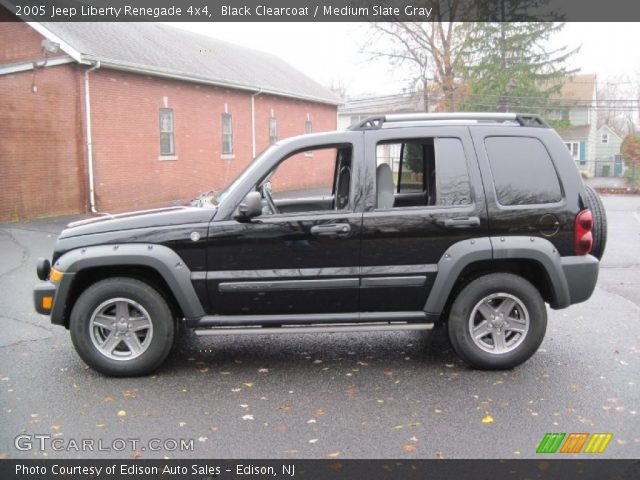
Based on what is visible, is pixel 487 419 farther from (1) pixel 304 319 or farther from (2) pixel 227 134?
(2) pixel 227 134

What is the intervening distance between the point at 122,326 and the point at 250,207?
145cm

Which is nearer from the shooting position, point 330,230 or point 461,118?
point 330,230

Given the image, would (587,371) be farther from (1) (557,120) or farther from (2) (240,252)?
(1) (557,120)

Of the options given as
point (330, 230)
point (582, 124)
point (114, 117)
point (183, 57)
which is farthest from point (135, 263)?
point (582, 124)

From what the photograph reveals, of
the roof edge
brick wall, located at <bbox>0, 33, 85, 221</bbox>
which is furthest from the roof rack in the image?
the roof edge

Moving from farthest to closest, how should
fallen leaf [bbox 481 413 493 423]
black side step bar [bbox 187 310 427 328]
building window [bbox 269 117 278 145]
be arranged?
building window [bbox 269 117 278 145] → black side step bar [bbox 187 310 427 328] → fallen leaf [bbox 481 413 493 423]

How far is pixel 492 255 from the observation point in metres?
4.91

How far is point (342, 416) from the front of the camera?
4254mm

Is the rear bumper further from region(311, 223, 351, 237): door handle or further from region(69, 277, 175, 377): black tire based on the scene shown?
region(69, 277, 175, 377): black tire

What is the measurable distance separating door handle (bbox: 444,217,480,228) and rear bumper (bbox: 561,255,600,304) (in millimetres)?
794

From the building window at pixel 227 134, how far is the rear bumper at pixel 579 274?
66.6 ft

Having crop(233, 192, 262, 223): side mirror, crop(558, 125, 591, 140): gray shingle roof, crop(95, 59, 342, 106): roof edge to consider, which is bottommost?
crop(233, 192, 262, 223): side mirror

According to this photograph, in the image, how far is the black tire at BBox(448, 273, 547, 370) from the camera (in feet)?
16.4
